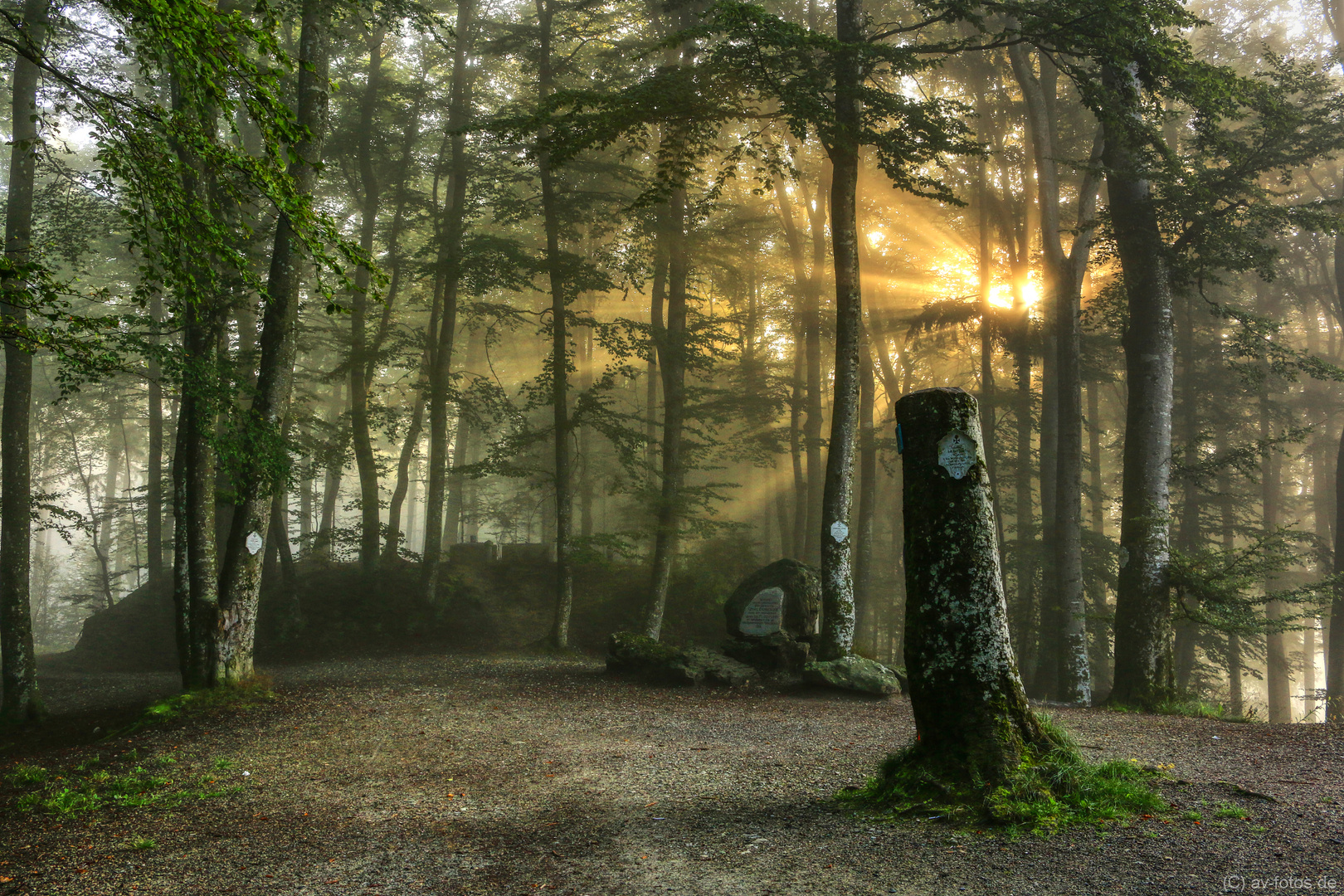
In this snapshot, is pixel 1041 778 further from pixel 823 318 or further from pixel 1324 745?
pixel 823 318

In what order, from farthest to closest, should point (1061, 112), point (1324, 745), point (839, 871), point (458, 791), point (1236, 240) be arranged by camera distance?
point (1061, 112)
point (1236, 240)
point (1324, 745)
point (458, 791)
point (839, 871)

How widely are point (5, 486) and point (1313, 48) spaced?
31.9m

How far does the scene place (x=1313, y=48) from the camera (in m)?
20.7

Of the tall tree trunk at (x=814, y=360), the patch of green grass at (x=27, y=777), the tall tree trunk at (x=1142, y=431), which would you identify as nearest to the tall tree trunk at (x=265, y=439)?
the patch of green grass at (x=27, y=777)

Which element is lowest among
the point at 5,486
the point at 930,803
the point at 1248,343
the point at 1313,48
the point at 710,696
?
the point at 710,696

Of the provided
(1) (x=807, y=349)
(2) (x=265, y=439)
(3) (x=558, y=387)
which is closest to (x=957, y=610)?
(2) (x=265, y=439)

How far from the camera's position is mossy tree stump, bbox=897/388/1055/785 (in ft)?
13.7

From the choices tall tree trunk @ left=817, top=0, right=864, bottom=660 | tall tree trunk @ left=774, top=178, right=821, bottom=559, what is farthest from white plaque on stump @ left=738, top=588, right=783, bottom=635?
tall tree trunk @ left=774, top=178, right=821, bottom=559

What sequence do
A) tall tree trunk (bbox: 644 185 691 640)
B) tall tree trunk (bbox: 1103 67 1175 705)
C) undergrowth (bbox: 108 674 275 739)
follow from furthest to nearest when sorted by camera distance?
tall tree trunk (bbox: 644 185 691 640), tall tree trunk (bbox: 1103 67 1175 705), undergrowth (bbox: 108 674 275 739)

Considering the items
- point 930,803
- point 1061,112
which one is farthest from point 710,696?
point 1061,112

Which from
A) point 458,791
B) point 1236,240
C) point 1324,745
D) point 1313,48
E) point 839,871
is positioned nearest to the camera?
point 839,871

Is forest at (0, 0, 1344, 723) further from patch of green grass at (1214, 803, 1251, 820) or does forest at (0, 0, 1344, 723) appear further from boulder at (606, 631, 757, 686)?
patch of green grass at (1214, 803, 1251, 820)

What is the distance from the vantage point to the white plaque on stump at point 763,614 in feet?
38.3

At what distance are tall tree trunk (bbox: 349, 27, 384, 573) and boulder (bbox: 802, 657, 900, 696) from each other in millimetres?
11216
